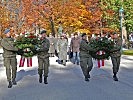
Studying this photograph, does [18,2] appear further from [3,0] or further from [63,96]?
[63,96]

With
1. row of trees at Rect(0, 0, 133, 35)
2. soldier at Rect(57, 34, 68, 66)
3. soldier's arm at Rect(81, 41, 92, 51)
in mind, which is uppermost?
row of trees at Rect(0, 0, 133, 35)

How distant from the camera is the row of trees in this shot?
149 ft

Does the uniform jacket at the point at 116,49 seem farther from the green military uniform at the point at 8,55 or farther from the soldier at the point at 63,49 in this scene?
the soldier at the point at 63,49

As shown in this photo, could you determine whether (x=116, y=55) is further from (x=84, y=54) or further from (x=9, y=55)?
(x=9, y=55)

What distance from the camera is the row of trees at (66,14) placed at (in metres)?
45.4

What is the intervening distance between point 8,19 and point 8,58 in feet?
139

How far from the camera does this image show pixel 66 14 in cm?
4581

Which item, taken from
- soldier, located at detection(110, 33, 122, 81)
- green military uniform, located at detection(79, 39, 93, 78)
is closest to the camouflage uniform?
soldier, located at detection(110, 33, 122, 81)

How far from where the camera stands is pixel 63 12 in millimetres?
45375

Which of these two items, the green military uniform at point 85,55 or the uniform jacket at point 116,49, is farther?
the uniform jacket at point 116,49

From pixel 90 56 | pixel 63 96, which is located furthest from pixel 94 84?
pixel 63 96

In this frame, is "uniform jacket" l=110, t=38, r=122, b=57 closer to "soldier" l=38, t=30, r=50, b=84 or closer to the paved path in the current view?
the paved path

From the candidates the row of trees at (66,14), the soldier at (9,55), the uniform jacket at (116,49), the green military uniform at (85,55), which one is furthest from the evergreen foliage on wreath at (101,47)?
the row of trees at (66,14)

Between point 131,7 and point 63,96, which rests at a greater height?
point 131,7
